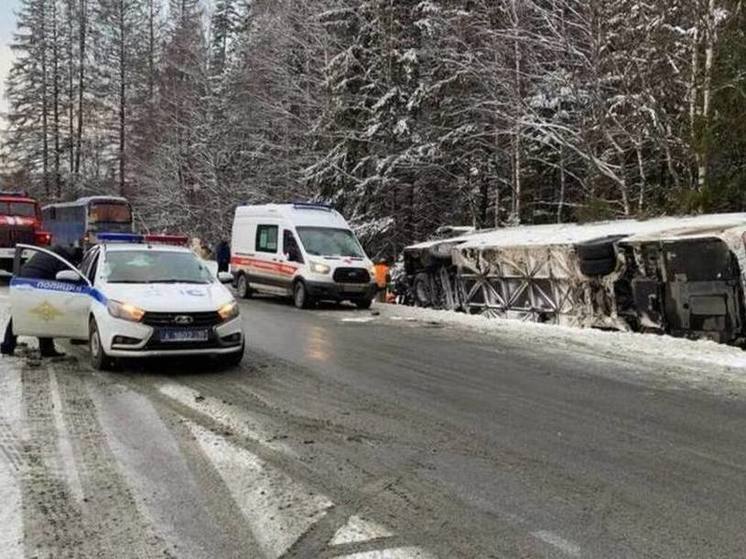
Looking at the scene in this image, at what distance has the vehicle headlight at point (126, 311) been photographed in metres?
8.51

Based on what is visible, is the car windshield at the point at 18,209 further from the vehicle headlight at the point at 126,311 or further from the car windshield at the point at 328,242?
the vehicle headlight at the point at 126,311

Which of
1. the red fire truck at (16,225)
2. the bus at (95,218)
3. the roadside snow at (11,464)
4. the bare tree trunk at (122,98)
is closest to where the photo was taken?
the roadside snow at (11,464)

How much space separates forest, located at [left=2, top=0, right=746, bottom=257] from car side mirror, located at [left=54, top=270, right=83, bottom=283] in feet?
43.6

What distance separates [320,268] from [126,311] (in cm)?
927

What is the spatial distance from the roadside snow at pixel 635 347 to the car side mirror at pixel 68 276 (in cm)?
656

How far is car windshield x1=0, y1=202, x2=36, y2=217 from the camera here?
23.8 m

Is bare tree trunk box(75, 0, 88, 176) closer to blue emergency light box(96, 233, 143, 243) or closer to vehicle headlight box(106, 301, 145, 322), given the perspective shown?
blue emergency light box(96, 233, 143, 243)

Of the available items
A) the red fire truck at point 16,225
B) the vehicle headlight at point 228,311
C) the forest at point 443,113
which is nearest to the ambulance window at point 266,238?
the forest at point 443,113

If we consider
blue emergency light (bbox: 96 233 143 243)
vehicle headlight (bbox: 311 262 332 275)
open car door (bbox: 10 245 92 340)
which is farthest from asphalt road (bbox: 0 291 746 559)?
vehicle headlight (bbox: 311 262 332 275)

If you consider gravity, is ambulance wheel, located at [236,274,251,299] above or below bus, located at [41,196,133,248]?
below

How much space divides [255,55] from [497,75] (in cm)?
1526

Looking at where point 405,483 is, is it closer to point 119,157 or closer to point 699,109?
point 699,109

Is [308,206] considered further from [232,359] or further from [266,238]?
[232,359]

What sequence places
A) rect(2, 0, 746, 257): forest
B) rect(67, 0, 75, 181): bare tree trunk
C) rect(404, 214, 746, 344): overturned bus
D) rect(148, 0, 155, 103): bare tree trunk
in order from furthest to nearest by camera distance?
rect(67, 0, 75, 181): bare tree trunk < rect(148, 0, 155, 103): bare tree trunk < rect(2, 0, 746, 257): forest < rect(404, 214, 746, 344): overturned bus
